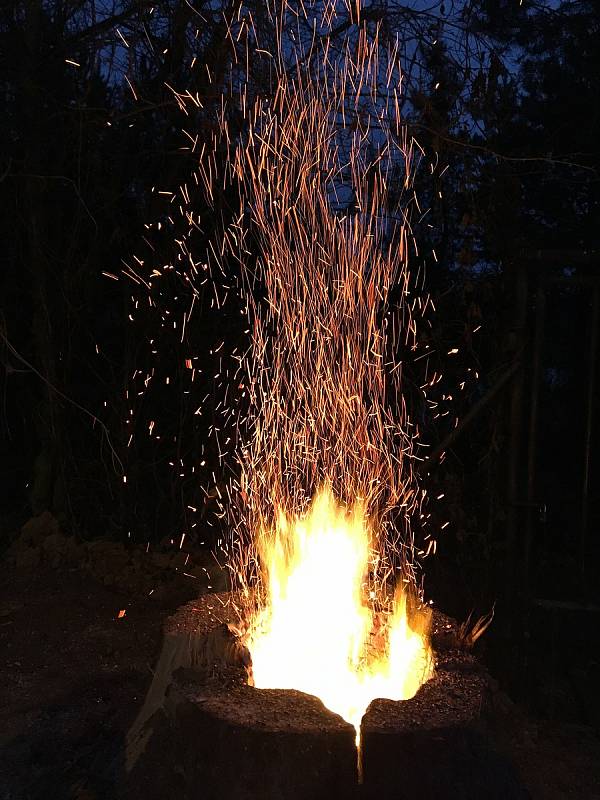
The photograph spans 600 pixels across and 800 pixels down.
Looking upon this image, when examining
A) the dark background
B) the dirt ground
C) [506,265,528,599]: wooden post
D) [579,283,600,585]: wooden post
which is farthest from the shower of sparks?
[579,283,600,585]: wooden post

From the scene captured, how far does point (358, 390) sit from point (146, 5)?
247cm

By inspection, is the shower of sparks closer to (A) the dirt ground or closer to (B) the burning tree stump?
(A) the dirt ground

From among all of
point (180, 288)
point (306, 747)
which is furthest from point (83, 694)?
point (180, 288)

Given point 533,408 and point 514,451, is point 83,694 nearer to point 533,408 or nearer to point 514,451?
point 514,451

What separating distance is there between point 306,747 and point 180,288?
2954 millimetres

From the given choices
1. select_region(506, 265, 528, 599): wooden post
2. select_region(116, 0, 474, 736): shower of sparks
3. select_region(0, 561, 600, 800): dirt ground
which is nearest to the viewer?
select_region(0, 561, 600, 800): dirt ground

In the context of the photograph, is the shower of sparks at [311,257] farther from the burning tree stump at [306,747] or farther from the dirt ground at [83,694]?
the burning tree stump at [306,747]

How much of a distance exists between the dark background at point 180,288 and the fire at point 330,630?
35.1 inches

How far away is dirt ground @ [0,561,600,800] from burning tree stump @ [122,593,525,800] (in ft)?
0.99

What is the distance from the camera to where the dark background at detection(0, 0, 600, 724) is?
3.85 meters

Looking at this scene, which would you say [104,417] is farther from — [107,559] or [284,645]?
[284,645]

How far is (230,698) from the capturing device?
2.12m

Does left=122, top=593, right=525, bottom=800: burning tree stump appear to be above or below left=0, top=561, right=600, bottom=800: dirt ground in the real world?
above

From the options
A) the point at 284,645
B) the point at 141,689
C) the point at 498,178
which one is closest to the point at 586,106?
the point at 498,178
